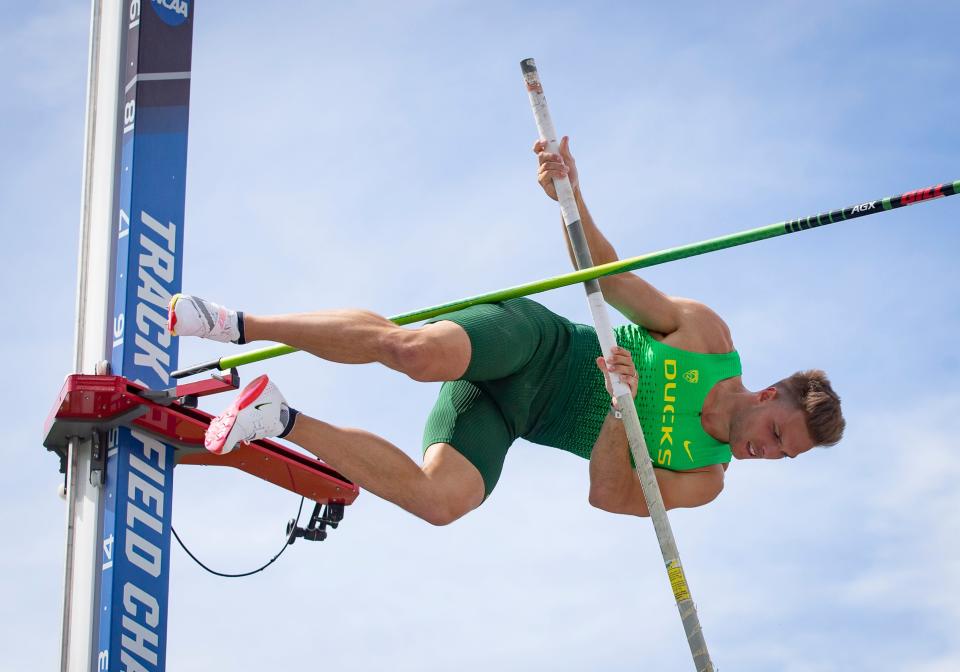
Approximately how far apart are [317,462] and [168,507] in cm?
80

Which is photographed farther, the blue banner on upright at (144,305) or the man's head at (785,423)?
the blue banner on upright at (144,305)

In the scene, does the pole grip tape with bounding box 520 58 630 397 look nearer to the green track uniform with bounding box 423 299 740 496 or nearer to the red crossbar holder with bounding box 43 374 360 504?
the green track uniform with bounding box 423 299 740 496

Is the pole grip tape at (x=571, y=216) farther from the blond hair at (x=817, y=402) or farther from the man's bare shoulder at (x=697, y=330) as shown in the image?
the blond hair at (x=817, y=402)

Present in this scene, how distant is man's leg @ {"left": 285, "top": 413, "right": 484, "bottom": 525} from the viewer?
4.75 m

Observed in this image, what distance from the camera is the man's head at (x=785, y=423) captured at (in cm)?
520

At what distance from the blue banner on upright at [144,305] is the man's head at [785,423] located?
2551mm

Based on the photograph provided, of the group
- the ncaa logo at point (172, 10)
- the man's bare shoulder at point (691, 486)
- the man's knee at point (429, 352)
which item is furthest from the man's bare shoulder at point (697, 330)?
the ncaa logo at point (172, 10)

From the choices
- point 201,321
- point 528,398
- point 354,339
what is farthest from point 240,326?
point 528,398

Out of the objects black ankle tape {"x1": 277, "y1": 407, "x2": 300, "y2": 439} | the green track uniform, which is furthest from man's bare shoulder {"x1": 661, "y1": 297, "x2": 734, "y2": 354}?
black ankle tape {"x1": 277, "y1": 407, "x2": 300, "y2": 439}

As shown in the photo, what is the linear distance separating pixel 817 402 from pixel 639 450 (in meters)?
0.80

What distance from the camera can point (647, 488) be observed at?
199 inches

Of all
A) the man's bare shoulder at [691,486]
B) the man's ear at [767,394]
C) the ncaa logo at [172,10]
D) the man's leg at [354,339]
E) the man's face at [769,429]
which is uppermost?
the ncaa logo at [172,10]

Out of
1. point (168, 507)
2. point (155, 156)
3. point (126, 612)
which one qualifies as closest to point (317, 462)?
point (168, 507)

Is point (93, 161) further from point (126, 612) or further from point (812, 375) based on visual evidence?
point (812, 375)
